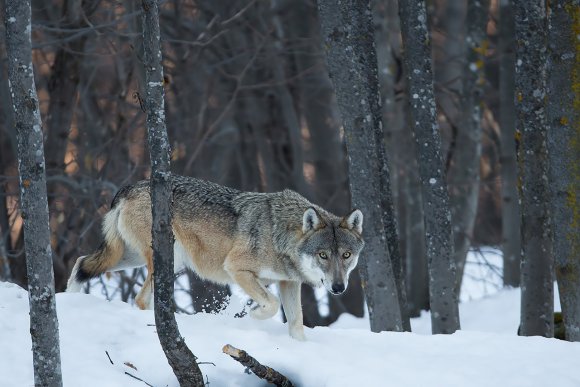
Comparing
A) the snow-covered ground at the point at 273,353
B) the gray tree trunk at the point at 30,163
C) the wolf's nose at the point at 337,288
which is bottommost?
the snow-covered ground at the point at 273,353

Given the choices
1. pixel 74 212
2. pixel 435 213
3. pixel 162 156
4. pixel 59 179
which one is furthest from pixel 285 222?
pixel 74 212

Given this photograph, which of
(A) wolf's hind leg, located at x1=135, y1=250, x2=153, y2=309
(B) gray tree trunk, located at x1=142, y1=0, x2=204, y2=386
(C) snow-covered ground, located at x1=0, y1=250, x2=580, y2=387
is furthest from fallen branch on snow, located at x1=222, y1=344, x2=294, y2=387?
(A) wolf's hind leg, located at x1=135, y1=250, x2=153, y2=309

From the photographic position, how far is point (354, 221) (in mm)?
8008

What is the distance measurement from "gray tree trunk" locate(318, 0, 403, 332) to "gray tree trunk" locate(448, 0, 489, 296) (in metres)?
6.80

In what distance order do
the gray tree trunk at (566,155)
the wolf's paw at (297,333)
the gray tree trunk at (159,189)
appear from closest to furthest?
the gray tree trunk at (159,189)
the wolf's paw at (297,333)
the gray tree trunk at (566,155)

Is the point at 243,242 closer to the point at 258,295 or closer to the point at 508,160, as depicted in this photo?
the point at 258,295

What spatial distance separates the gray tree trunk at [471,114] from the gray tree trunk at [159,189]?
9932 mm

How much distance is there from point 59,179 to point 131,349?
6.44 m

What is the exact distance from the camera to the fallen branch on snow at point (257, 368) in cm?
583

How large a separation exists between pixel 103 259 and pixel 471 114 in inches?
356

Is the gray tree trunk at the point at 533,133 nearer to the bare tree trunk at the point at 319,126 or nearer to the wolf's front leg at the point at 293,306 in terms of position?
the wolf's front leg at the point at 293,306

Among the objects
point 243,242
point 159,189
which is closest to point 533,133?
point 243,242

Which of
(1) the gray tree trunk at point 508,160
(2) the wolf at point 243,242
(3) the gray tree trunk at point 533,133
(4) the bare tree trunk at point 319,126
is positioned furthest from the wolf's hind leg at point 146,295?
(4) the bare tree trunk at point 319,126

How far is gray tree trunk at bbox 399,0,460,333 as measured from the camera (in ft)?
29.8
